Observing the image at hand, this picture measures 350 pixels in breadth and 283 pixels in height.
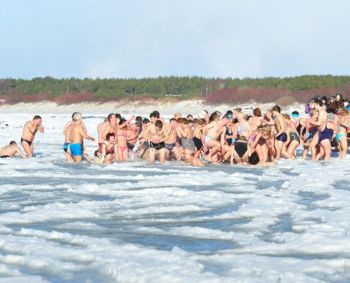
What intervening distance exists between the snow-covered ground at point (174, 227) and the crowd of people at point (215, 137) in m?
2.96

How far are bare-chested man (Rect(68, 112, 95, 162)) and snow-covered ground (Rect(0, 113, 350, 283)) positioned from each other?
2870mm

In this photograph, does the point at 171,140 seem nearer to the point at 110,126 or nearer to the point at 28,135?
the point at 110,126

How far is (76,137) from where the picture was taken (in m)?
16.0

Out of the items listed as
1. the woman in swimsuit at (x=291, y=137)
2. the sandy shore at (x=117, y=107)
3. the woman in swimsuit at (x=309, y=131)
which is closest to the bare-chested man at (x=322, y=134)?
the woman in swimsuit at (x=309, y=131)

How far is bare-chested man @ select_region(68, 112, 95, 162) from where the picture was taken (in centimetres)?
1596

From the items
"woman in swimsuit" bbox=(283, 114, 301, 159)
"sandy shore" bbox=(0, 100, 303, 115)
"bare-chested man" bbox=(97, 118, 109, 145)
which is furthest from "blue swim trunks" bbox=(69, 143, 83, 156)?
"sandy shore" bbox=(0, 100, 303, 115)

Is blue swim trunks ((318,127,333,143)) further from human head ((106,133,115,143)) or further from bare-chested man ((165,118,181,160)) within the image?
human head ((106,133,115,143))

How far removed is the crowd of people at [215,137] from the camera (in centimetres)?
1605

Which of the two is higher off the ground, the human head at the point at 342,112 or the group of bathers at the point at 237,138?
the human head at the point at 342,112

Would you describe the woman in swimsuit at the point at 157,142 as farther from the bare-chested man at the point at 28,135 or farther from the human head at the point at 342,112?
the human head at the point at 342,112

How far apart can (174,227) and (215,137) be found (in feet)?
29.4

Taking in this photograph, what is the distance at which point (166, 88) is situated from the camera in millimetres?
88188

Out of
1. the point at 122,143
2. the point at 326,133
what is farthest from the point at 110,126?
the point at 326,133

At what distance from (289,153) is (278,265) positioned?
11750 millimetres
